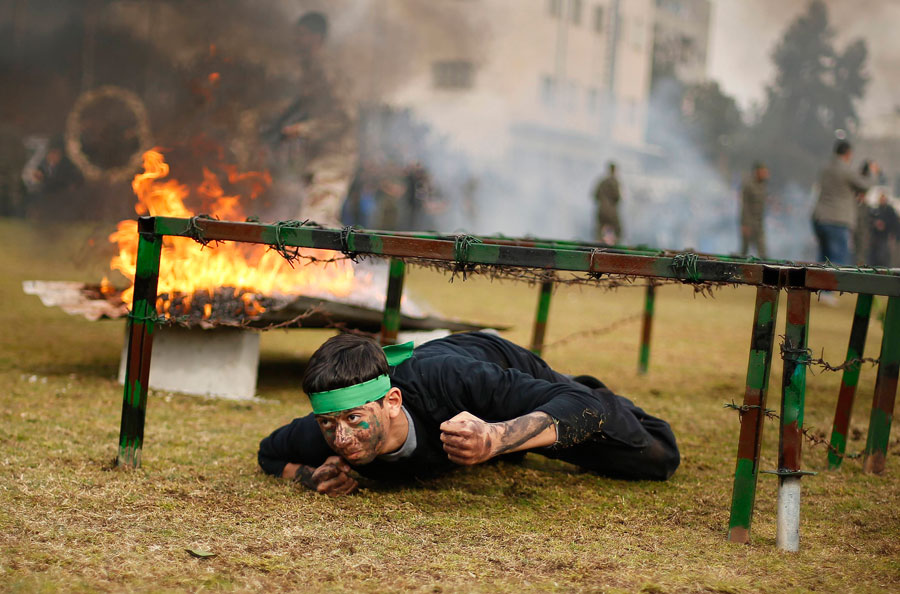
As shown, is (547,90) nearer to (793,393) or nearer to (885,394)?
(885,394)

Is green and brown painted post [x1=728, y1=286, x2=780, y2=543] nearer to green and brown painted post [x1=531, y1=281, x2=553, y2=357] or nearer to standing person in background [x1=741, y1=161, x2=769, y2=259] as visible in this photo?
green and brown painted post [x1=531, y1=281, x2=553, y2=357]

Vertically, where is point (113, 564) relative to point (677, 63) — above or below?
below

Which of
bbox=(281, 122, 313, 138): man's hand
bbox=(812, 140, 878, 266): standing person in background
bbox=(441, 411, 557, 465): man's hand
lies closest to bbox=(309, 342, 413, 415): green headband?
bbox=(441, 411, 557, 465): man's hand

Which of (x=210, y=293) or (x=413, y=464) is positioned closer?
(x=413, y=464)

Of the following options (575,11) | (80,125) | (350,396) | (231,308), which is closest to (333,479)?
(350,396)

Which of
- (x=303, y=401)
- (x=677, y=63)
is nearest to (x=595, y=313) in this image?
(x=303, y=401)

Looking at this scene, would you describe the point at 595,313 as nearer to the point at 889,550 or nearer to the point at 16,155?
the point at 889,550

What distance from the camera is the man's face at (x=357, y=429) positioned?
122 inches

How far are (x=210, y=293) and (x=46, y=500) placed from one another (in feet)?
7.92

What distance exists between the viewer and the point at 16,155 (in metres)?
21.2

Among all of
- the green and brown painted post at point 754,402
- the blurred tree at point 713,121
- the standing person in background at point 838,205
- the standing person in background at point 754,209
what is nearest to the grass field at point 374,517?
the green and brown painted post at point 754,402

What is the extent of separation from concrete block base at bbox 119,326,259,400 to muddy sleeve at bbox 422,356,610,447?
2.48 m

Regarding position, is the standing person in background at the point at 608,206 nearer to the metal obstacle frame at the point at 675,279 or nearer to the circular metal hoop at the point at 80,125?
the circular metal hoop at the point at 80,125

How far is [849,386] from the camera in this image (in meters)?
4.31
